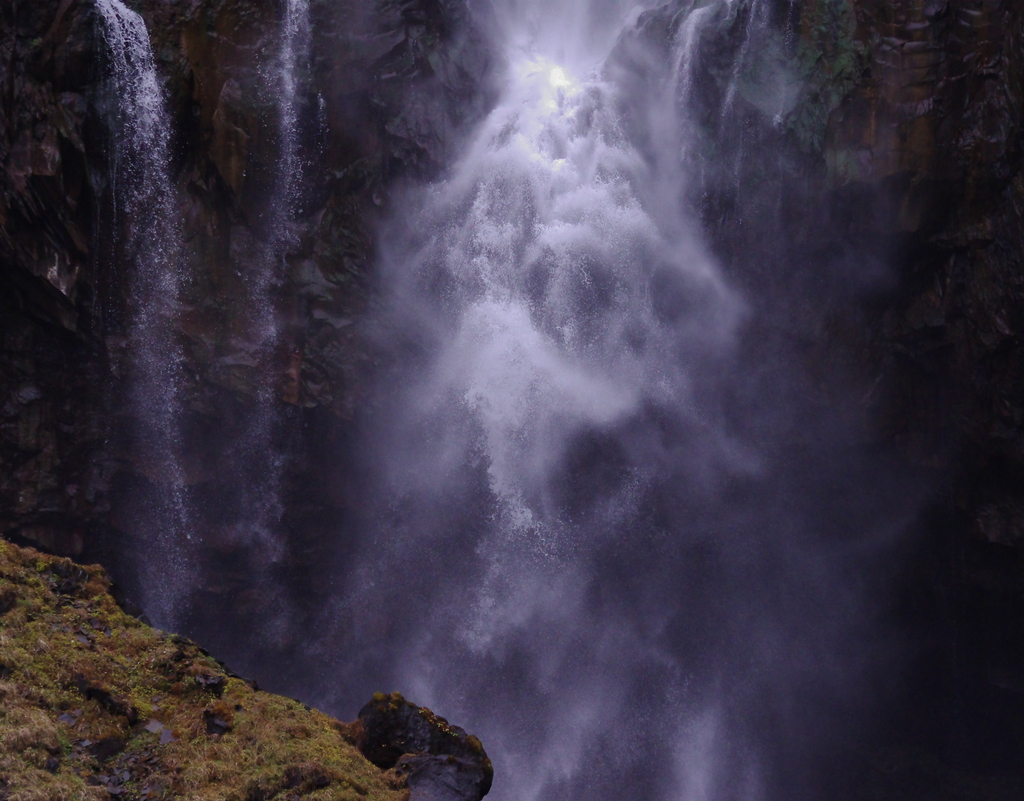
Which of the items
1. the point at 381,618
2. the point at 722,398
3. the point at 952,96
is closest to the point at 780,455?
the point at 722,398

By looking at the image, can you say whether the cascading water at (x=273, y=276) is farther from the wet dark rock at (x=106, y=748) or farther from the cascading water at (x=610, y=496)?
the wet dark rock at (x=106, y=748)

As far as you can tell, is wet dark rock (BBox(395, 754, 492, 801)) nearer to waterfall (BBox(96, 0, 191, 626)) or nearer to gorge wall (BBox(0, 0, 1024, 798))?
gorge wall (BBox(0, 0, 1024, 798))

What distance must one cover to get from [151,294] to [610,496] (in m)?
12.4

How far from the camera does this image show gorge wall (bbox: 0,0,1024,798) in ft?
52.5

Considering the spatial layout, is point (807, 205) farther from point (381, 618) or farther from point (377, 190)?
point (381, 618)

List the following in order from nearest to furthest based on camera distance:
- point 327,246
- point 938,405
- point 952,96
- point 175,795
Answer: point 175,795, point 952,96, point 938,405, point 327,246

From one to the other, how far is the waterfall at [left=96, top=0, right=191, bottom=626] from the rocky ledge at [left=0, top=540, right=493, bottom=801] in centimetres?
642

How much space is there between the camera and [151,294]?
17453 mm

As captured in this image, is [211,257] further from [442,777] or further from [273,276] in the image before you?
[442,777]

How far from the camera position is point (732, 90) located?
19.7 m

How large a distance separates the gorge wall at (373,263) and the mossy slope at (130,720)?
22.7 ft

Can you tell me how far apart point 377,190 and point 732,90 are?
9.83 m

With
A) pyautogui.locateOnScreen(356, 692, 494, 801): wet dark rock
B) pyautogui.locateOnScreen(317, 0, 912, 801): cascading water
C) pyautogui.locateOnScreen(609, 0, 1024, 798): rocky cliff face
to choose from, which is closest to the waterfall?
pyautogui.locateOnScreen(317, 0, 912, 801): cascading water

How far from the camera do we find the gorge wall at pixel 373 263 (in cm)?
1602
